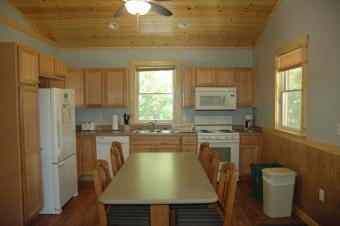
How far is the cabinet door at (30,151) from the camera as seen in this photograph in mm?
2910

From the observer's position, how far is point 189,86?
4926mm

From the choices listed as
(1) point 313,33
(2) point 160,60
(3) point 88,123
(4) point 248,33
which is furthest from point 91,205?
(4) point 248,33

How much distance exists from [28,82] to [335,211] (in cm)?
364

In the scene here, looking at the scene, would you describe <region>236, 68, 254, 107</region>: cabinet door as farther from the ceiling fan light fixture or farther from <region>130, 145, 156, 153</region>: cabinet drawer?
the ceiling fan light fixture

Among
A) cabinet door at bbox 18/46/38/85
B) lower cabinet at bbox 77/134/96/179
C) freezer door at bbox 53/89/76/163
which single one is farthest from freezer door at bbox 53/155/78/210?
cabinet door at bbox 18/46/38/85

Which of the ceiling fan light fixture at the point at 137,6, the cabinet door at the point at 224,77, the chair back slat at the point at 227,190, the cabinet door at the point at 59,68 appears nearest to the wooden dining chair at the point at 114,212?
the chair back slat at the point at 227,190

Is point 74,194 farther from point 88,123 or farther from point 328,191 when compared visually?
point 328,191

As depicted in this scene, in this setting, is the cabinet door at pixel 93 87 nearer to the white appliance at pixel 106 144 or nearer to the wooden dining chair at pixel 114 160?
the white appliance at pixel 106 144

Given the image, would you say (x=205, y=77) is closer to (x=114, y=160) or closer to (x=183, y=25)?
(x=183, y=25)

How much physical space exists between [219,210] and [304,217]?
1.68 metres

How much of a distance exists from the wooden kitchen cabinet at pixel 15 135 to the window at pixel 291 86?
3.34 m

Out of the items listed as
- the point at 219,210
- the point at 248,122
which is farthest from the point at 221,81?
the point at 219,210

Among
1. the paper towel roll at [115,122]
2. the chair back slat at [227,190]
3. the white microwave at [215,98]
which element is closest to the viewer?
the chair back slat at [227,190]

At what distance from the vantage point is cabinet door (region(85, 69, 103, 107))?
495 centimetres
